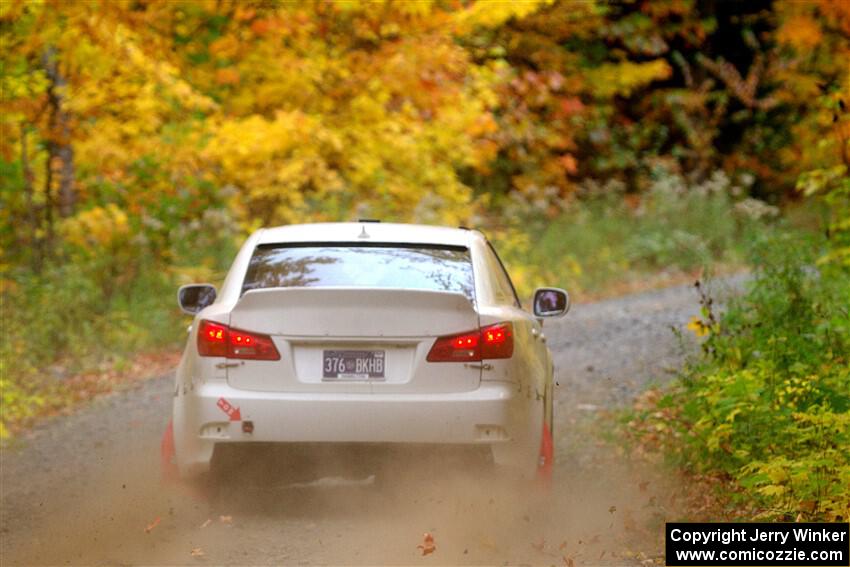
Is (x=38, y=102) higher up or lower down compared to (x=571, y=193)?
higher up

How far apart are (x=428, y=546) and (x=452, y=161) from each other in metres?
13.8

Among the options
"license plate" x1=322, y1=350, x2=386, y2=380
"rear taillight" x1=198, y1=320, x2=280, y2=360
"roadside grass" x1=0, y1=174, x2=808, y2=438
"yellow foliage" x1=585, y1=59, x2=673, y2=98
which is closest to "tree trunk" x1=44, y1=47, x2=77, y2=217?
"roadside grass" x1=0, y1=174, x2=808, y2=438

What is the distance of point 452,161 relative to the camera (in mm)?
20344

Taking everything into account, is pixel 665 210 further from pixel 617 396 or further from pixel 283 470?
pixel 283 470

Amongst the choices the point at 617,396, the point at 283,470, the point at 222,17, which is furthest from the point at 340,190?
the point at 283,470

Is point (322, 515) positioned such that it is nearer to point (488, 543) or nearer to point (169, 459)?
point (169, 459)

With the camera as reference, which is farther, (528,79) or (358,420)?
(528,79)

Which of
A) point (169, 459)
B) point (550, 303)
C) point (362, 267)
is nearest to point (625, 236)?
point (550, 303)

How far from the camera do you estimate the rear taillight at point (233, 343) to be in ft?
23.6

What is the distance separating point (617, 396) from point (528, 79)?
456 inches

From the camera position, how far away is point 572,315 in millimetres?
17922

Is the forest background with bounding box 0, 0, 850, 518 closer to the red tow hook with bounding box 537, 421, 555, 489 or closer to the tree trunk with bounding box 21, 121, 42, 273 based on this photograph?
the tree trunk with bounding box 21, 121, 42, 273

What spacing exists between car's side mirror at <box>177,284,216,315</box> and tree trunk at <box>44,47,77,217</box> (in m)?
6.80

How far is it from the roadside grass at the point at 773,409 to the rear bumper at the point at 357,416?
1364mm
